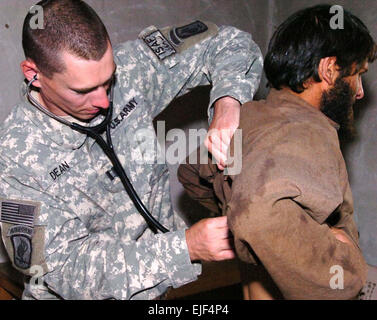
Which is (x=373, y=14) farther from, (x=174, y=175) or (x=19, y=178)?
(x=19, y=178)

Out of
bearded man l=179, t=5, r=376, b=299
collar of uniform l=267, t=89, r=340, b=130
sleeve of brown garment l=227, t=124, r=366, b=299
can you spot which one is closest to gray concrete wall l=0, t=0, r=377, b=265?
bearded man l=179, t=5, r=376, b=299

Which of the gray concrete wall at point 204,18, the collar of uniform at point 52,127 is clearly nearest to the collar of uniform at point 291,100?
the collar of uniform at point 52,127

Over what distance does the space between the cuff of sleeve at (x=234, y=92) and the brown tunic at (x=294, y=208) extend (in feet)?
1.08

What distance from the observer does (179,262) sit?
1045 millimetres

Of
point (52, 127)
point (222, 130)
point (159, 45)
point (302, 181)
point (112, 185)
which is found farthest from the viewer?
point (159, 45)

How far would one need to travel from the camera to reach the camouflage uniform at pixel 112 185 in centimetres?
106

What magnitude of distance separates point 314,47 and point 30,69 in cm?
78

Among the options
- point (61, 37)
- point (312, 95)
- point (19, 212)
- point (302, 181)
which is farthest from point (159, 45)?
point (302, 181)

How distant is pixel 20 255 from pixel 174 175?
3.92 feet

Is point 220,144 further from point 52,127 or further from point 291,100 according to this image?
point 52,127

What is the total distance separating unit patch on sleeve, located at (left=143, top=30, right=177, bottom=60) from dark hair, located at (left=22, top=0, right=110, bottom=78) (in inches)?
16.2

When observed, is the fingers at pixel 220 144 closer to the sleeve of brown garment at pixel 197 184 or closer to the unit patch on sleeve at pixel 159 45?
the sleeve of brown garment at pixel 197 184
